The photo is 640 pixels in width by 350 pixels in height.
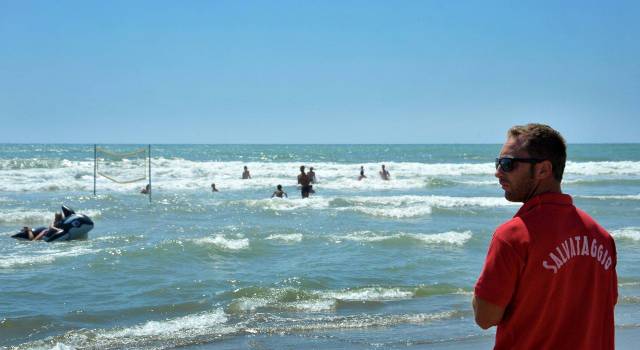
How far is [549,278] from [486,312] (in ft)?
0.72

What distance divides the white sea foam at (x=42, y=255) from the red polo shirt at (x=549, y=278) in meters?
10.3

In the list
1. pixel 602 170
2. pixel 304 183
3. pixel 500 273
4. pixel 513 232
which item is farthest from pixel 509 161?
pixel 602 170

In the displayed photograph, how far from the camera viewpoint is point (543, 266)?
2209 millimetres

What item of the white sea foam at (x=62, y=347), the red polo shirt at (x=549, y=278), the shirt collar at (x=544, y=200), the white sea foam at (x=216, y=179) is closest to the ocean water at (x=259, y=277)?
the white sea foam at (x=62, y=347)

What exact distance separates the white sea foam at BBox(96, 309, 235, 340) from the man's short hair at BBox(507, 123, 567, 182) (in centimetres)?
538

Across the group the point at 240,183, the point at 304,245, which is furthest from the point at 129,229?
the point at 240,183

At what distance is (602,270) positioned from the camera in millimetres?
2326

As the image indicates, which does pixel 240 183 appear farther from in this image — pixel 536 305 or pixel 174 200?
pixel 536 305

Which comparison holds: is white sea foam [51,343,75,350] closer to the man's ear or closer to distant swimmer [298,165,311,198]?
the man's ear

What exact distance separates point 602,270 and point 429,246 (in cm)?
1075

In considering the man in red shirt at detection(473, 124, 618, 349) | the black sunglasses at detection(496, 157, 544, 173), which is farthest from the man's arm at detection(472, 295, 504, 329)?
the black sunglasses at detection(496, 157, 544, 173)

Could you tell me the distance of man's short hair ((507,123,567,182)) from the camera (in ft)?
7.61

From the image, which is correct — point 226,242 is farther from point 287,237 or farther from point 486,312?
point 486,312

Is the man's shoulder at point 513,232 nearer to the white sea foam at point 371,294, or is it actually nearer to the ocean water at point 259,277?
the ocean water at point 259,277
